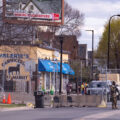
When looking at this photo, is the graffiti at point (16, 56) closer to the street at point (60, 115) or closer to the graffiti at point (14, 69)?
the graffiti at point (14, 69)

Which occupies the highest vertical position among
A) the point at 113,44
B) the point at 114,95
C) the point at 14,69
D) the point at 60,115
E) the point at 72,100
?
the point at 113,44

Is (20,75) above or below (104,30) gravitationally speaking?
below

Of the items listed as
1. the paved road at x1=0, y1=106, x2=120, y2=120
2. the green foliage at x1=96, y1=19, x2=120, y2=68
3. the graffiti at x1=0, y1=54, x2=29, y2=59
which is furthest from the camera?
the green foliage at x1=96, y1=19, x2=120, y2=68

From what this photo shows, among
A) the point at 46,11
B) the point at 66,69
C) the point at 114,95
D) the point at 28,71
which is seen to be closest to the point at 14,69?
the point at 28,71

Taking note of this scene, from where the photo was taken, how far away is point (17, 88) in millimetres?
31156

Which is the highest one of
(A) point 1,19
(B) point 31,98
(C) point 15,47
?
(A) point 1,19

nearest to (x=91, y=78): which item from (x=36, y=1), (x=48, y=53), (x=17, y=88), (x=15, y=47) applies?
(x=48, y=53)

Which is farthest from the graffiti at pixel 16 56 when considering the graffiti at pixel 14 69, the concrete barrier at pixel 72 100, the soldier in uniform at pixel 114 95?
the soldier in uniform at pixel 114 95

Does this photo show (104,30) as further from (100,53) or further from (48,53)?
(48,53)

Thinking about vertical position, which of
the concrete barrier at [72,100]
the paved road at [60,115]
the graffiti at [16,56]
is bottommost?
the paved road at [60,115]

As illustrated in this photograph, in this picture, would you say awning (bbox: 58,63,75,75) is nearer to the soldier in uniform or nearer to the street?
the soldier in uniform

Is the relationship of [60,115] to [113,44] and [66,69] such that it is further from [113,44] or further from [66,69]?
[113,44]

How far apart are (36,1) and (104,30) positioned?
2094cm

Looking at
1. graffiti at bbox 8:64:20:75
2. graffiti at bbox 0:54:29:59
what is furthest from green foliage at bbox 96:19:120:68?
graffiti at bbox 8:64:20:75
